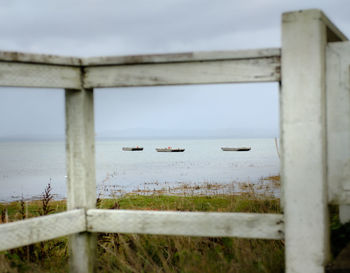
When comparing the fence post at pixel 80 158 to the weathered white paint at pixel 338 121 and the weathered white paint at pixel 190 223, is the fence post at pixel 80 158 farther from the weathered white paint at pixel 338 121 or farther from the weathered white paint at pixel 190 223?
the weathered white paint at pixel 338 121

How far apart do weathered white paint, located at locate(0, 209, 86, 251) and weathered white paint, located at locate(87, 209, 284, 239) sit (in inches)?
3.7

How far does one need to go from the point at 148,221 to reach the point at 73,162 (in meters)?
0.59

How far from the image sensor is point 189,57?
246 cm

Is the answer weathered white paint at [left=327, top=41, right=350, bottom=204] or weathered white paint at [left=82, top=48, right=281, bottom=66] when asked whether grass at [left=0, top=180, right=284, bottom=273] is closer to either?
weathered white paint at [left=327, top=41, right=350, bottom=204]

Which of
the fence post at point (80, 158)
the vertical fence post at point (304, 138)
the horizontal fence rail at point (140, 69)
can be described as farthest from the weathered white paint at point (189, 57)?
the fence post at point (80, 158)

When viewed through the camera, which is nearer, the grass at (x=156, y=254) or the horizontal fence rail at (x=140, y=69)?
the horizontal fence rail at (x=140, y=69)

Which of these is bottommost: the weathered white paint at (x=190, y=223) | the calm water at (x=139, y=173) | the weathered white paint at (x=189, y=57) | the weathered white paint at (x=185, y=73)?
the calm water at (x=139, y=173)

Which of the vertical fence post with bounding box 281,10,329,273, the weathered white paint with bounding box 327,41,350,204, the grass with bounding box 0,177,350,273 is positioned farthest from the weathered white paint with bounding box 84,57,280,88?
the grass with bounding box 0,177,350,273

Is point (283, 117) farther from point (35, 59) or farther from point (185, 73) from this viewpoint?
point (35, 59)

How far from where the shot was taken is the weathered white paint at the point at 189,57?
240cm

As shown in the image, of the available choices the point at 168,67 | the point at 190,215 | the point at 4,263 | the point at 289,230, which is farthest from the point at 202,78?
the point at 4,263

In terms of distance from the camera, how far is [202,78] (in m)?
2.48

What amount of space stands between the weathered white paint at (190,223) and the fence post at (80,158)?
11 cm

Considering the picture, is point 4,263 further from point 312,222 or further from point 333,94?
point 333,94
